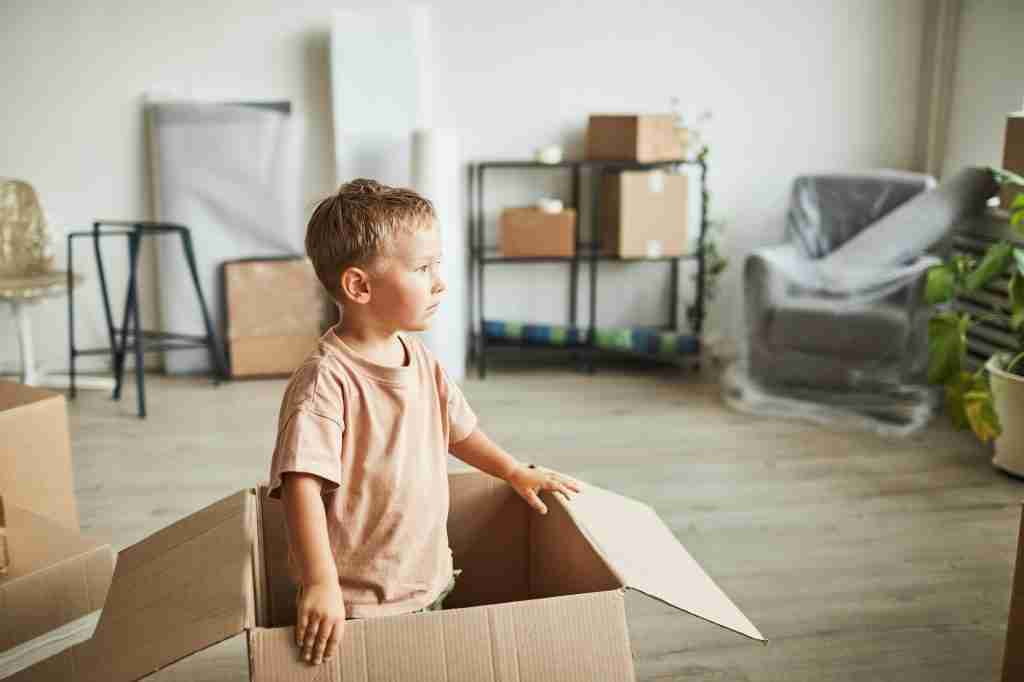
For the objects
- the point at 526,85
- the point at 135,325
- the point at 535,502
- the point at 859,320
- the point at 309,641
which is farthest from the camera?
the point at 526,85

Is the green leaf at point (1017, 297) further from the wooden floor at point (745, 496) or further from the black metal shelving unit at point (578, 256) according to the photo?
the black metal shelving unit at point (578, 256)

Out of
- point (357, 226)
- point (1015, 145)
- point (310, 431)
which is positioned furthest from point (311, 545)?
point (1015, 145)

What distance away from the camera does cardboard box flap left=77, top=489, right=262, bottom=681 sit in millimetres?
980

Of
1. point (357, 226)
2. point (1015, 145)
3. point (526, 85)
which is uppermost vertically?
point (526, 85)

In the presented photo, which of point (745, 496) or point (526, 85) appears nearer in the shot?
point (745, 496)

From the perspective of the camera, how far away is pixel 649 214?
4.15 metres

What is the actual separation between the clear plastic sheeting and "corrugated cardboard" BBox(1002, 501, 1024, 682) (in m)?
2.01

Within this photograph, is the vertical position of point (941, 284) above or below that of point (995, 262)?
below

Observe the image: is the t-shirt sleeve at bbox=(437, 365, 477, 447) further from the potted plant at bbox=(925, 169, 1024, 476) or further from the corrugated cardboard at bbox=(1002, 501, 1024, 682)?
the potted plant at bbox=(925, 169, 1024, 476)

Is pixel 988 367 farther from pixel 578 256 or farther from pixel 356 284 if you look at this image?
pixel 356 284

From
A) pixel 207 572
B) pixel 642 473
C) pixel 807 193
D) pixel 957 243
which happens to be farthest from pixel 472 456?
pixel 957 243

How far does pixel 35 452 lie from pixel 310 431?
3.51 ft

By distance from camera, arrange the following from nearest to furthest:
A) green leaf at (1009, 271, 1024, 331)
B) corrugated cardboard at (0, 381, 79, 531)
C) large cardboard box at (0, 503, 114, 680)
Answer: large cardboard box at (0, 503, 114, 680) < corrugated cardboard at (0, 381, 79, 531) < green leaf at (1009, 271, 1024, 331)

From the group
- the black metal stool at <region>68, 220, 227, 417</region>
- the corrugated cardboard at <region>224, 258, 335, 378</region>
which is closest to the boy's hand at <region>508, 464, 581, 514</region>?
the black metal stool at <region>68, 220, 227, 417</region>
